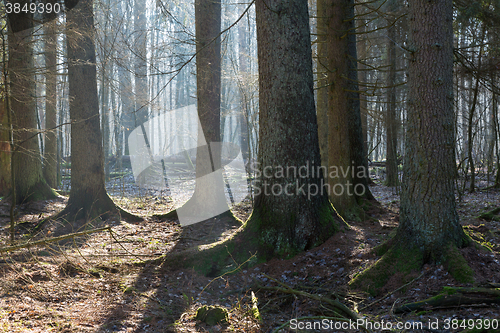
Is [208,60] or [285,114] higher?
[208,60]

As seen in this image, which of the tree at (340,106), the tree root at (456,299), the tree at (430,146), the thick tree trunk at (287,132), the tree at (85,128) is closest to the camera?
the tree root at (456,299)

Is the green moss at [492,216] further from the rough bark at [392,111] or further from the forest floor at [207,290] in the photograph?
the rough bark at [392,111]

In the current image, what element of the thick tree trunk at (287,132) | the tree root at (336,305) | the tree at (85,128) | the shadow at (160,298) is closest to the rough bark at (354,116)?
the thick tree trunk at (287,132)

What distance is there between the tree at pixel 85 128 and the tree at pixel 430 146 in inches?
253

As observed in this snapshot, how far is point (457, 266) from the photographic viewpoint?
3.73 meters

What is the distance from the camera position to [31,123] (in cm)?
932

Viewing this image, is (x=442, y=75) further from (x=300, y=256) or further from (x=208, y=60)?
(x=208, y=60)

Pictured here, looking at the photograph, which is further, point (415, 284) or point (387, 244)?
point (387, 244)

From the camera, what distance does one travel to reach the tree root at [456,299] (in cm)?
326

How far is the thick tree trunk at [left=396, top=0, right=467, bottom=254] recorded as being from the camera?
3.93 meters

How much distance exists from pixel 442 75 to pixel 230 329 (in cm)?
387

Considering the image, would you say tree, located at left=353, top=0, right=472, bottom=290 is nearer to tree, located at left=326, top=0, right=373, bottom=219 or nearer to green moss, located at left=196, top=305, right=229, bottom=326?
green moss, located at left=196, top=305, right=229, bottom=326

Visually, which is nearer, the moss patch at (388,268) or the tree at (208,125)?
the moss patch at (388,268)

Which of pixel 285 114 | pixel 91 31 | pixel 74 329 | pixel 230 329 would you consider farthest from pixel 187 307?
pixel 91 31
